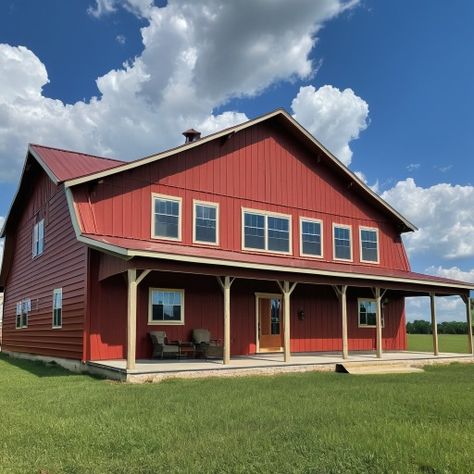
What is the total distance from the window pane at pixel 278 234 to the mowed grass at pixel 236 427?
6.92m

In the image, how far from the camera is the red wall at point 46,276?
14781 mm

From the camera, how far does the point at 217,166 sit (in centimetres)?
1680

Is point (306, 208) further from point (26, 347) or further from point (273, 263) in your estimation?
point (26, 347)

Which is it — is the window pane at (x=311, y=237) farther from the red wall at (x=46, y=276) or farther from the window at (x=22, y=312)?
the window at (x=22, y=312)

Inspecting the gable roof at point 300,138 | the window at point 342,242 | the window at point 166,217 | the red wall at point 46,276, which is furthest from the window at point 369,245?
the red wall at point 46,276

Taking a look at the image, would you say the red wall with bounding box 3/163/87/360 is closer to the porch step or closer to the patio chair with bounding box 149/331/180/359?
the patio chair with bounding box 149/331/180/359

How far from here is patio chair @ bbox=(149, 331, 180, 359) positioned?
1435cm

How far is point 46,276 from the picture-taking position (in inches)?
704

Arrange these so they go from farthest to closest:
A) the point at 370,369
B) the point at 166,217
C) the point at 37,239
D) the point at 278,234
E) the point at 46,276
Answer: the point at 37,239, the point at 46,276, the point at 278,234, the point at 166,217, the point at 370,369

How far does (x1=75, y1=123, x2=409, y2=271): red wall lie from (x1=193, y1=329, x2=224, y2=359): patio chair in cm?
236

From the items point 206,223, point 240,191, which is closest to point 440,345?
point 240,191

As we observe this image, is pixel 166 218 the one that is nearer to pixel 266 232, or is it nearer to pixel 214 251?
pixel 214 251

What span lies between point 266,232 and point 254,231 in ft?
1.50

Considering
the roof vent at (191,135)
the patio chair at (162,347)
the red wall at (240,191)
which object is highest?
the roof vent at (191,135)
